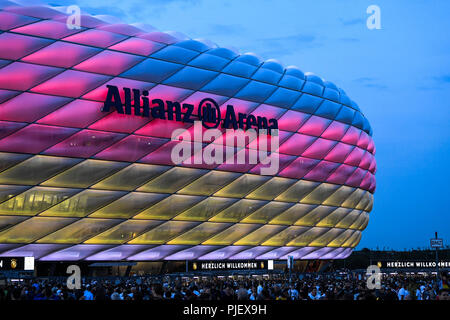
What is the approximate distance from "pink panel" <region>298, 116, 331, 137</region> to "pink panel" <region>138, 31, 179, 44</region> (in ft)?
37.4

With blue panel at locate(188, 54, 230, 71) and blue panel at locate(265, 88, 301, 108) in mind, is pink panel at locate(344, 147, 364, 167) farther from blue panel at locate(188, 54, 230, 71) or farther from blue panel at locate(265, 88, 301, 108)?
blue panel at locate(188, 54, 230, 71)

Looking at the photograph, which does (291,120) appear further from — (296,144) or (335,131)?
(335,131)

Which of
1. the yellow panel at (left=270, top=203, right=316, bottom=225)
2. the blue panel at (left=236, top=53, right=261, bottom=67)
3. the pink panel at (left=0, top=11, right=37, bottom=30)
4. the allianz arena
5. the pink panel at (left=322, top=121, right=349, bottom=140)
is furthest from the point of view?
the pink panel at (left=322, top=121, right=349, bottom=140)

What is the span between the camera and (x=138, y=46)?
35969 millimetres

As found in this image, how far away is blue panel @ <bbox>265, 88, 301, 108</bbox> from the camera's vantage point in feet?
138

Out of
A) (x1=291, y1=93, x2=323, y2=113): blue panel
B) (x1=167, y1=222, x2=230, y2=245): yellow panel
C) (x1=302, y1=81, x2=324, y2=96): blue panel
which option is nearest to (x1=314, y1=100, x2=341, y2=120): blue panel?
Answer: (x1=291, y1=93, x2=323, y2=113): blue panel

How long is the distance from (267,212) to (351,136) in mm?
11196

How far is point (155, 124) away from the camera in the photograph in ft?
116

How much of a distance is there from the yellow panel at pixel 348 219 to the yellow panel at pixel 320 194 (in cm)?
369
